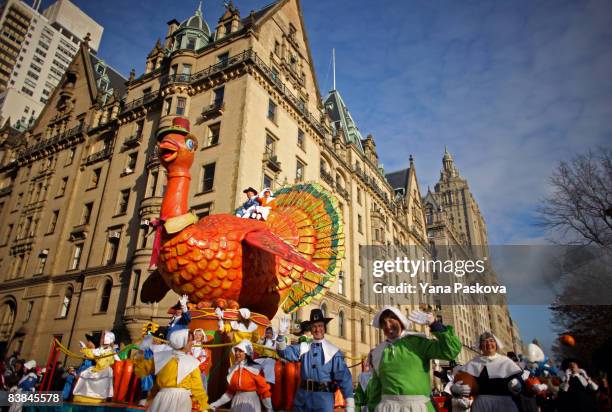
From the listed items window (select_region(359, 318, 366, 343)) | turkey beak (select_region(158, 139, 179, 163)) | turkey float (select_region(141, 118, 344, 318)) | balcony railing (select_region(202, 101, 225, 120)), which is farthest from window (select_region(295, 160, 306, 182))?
turkey beak (select_region(158, 139, 179, 163))

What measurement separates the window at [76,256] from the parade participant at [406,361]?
87.2ft

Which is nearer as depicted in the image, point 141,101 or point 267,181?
point 267,181

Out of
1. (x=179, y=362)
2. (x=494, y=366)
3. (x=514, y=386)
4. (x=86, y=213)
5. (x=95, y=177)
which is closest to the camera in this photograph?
(x=514, y=386)

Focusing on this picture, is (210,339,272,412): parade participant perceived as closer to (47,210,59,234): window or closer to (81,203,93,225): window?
(81,203,93,225): window

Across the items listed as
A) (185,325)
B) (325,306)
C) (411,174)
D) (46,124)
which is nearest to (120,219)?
(325,306)

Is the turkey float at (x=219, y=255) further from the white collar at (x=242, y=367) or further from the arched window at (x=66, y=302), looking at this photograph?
the arched window at (x=66, y=302)


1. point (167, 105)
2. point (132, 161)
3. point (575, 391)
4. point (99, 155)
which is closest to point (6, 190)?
point (99, 155)

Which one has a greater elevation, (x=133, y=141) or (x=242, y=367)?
(x=133, y=141)

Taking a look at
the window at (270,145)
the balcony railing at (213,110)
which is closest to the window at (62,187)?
the balcony railing at (213,110)

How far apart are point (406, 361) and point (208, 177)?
19512 millimetres

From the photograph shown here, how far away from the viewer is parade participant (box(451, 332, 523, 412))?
4.61 m

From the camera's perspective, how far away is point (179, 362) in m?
4.72

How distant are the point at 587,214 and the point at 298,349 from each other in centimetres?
1614

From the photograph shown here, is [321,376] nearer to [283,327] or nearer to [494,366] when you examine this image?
[283,327]
